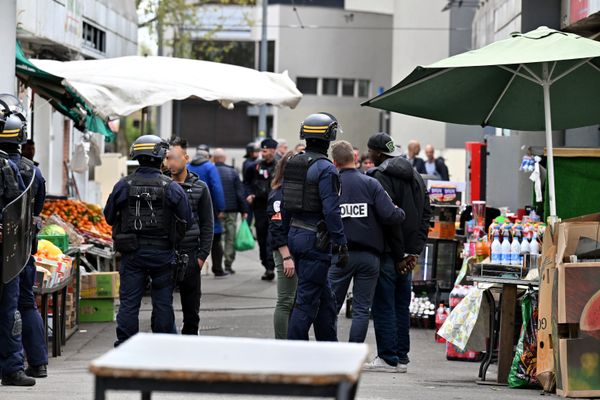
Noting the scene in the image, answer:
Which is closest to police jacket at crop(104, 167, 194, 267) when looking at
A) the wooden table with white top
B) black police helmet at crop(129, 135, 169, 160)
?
black police helmet at crop(129, 135, 169, 160)

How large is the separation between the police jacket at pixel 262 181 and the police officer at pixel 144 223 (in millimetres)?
8773

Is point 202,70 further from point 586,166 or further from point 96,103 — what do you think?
point 586,166

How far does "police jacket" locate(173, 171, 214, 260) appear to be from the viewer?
10.5 meters

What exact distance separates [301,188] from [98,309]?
4781mm

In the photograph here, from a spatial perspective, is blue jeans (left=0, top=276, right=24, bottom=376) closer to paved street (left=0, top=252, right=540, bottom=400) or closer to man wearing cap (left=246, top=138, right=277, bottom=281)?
paved street (left=0, top=252, right=540, bottom=400)

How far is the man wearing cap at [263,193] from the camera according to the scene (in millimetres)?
18219

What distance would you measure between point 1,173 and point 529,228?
4413 mm

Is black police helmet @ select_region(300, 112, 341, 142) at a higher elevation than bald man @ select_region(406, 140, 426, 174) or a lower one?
higher

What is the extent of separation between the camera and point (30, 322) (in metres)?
9.12

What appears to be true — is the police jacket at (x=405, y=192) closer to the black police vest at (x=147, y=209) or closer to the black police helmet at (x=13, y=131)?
the black police vest at (x=147, y=209)

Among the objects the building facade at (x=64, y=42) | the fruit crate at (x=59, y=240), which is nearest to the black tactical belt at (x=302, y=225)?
the fruit crate at (x=59, y=240)

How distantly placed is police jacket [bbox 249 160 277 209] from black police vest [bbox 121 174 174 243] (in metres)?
8.87

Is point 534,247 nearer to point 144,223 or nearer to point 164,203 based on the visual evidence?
point 164,203

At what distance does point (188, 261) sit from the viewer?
408 inches
